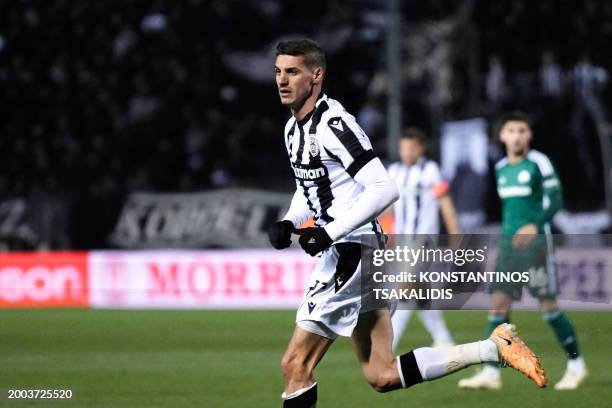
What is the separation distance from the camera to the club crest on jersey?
571 centimetres

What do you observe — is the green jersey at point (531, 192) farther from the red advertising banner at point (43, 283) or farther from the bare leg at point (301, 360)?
the red advertising banner at point (43, 283)

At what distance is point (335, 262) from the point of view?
5785 mm

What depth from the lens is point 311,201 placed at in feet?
19.5

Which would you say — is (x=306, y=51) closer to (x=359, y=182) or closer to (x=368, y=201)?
(x=359, y=182)

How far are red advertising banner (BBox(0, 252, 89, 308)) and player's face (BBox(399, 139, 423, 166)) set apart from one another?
26.2 feet

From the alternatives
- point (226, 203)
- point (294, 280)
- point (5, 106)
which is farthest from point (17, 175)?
point (294, 280)

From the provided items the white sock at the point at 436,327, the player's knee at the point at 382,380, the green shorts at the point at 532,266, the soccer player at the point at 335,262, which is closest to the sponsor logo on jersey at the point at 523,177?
the green shorts at the point at 532,266

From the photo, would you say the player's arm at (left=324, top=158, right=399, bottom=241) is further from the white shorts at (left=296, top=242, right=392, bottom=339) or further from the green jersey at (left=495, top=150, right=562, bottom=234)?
the green jersey at (left=495, top=150, right=562, bottom=234)

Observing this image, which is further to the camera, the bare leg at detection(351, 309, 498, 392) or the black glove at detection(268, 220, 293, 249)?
the bare leg at detection(351, 309, 498, 392)

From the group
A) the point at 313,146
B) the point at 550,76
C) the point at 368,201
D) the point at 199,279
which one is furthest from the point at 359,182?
the point at 550,76

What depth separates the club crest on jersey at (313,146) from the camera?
5715 millimetres

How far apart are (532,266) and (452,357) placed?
7.89 ft

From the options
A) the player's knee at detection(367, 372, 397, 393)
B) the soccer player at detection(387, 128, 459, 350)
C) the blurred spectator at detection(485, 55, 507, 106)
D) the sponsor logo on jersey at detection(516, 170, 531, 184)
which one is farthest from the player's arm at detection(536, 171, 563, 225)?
the blurred spectator at detection(485, 55, 507, 106)

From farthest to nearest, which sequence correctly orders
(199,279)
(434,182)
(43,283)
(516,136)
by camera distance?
(43,283)
(199,279)
(434,182)
(516,136)
